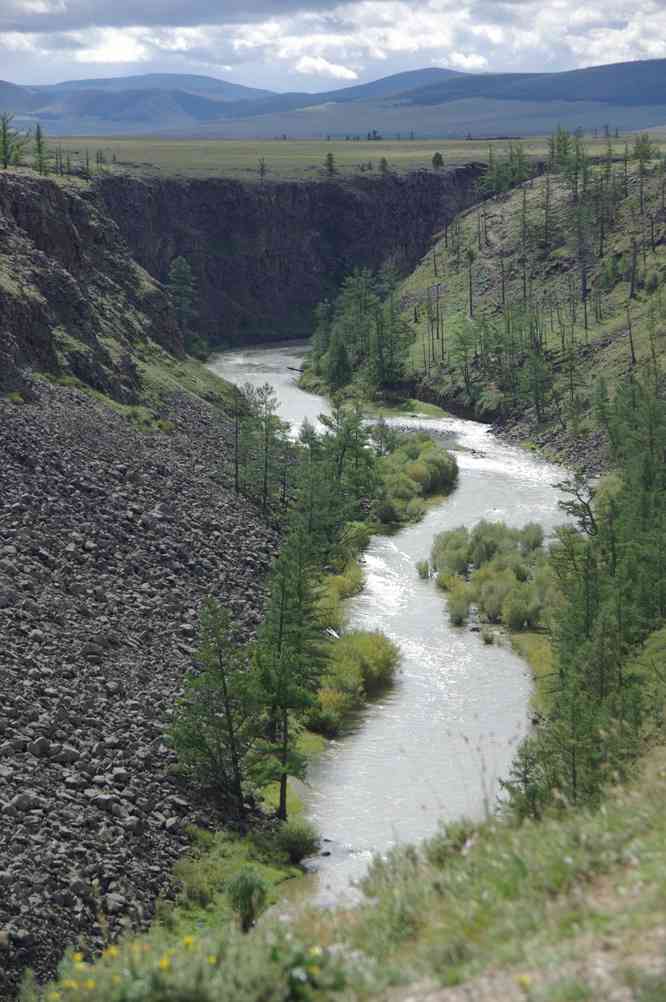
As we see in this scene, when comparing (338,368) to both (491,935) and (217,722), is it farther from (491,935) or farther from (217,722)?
(491,935)

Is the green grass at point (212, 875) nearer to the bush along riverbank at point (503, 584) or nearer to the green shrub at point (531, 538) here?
the bush along riverbank at point (503, 584)

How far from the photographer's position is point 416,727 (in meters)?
50.7

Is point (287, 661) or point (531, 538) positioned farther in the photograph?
point (531, 538)

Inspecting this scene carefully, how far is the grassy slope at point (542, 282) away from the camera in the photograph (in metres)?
121

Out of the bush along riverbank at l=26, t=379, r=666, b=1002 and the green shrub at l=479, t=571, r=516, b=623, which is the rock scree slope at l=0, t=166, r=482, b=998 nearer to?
the bush along riverbank at l=26, t=379, r=666, b=1002

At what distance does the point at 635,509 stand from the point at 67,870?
3649 centimetres

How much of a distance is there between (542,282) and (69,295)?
2763 inches

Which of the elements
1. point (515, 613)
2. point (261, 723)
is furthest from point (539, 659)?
point (261, 723)

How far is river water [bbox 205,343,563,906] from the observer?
136 ft

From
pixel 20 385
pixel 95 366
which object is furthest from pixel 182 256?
pixel 20 385

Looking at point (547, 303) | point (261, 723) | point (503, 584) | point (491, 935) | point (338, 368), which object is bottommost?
point (503, 584)

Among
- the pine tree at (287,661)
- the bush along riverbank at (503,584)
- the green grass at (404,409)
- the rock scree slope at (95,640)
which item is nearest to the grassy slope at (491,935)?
the rock scree slope at (95,640)

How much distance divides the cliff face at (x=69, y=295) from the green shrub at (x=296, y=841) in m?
42.2

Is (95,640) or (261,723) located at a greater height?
(95,640)
